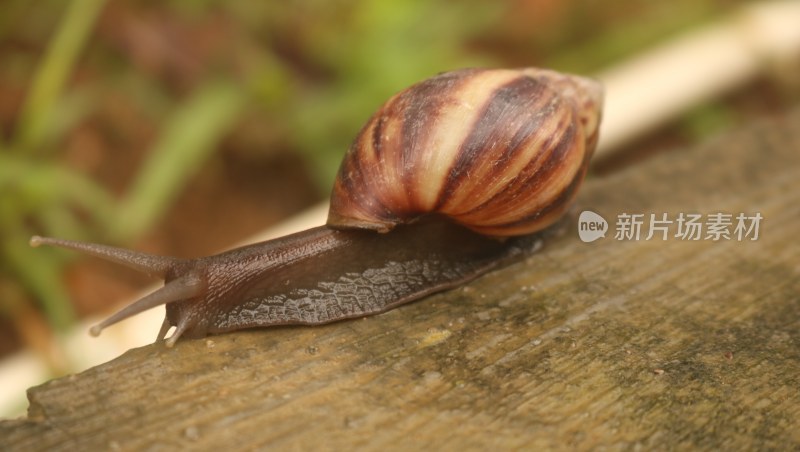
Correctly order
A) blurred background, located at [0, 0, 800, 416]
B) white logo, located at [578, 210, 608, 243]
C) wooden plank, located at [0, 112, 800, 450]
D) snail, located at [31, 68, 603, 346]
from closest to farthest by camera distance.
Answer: wooden plank, located at [0, 112, 800, 450] < snail, located at [31, 68, 603, 346] < white logo, located at [578, 210, 608, 243] < blurred background, located at [0, 0, 800, 416]

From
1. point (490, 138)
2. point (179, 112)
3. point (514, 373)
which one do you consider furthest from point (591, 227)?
point (179, 112)

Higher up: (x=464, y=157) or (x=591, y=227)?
(x=464, y=157)

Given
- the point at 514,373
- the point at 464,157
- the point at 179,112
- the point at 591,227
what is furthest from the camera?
the point at 179,112

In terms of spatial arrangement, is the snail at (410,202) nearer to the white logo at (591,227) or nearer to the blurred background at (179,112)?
the white logo at (591,227)

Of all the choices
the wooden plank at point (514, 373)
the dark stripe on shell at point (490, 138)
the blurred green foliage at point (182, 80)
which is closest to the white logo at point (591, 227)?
the wooden plank at point (514, 373)

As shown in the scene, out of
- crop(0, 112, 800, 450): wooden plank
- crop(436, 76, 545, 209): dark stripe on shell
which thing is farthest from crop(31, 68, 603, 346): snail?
crop(0, 112, 800, 450): wooden plank

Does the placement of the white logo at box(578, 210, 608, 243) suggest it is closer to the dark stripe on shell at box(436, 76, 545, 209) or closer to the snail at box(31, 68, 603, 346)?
the snail at box(31, 68, 603, 346)

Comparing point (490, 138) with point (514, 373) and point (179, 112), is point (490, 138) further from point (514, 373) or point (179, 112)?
point (179, 112)
